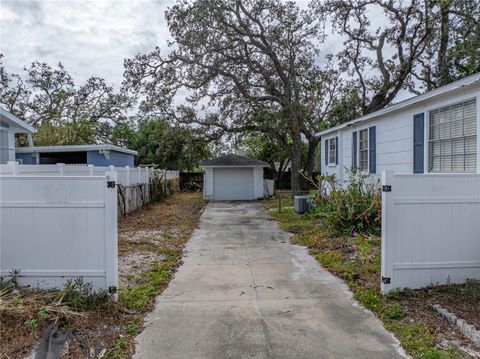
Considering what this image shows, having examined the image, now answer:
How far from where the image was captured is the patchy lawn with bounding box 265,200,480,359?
3266 mm

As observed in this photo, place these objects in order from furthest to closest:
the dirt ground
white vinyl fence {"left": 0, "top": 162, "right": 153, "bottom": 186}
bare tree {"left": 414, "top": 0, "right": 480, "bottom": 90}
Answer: bare tree {"left": 414, "top": 0, "right": 480, "bottom": 90} → white vinyl fence {"left": 0, "top": 162, "right": 153, "bottom": 186} → the dirt ground

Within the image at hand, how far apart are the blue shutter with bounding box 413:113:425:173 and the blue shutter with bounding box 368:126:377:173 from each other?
2.09 metres

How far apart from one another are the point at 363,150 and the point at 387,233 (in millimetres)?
6860

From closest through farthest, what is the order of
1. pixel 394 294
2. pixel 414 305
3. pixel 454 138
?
pixel 414 305
pixel 394 294
pixel 454 138

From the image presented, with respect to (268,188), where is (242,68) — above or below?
above

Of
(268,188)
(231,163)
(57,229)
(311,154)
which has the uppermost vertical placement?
(311,154)

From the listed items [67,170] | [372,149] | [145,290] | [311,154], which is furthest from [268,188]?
[145,290]

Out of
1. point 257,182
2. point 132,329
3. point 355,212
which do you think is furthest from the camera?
point 257,182

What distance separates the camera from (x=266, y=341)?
3400 mm

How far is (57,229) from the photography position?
13.6 ft

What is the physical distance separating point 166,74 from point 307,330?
15.5 m

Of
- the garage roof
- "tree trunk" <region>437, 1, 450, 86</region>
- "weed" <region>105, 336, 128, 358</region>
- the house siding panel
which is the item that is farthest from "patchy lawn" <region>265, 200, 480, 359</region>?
the garage roof

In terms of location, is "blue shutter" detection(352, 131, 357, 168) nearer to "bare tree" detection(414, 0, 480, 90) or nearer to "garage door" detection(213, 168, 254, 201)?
"bare tree" detection(414, 0, 480, 90)

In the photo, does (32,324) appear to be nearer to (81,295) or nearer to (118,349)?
(81,295)
